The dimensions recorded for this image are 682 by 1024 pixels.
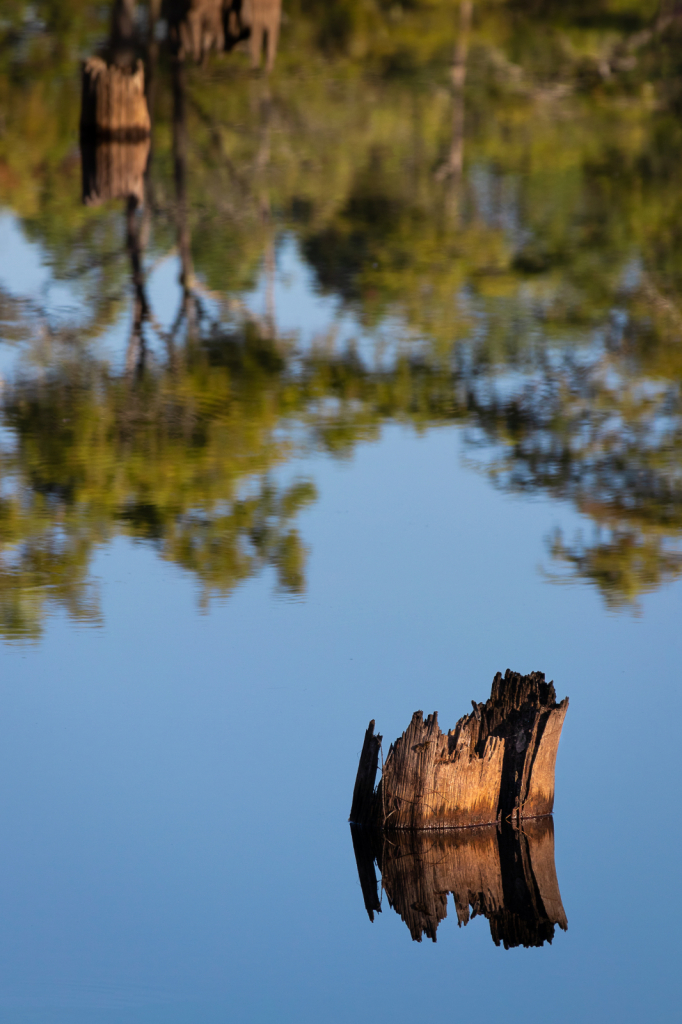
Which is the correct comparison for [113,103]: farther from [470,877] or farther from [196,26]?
[470,877]

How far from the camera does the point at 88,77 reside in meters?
14.9

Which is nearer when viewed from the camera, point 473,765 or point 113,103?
point 473,765

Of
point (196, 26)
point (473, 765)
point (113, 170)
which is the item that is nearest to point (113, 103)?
point (113, 170)

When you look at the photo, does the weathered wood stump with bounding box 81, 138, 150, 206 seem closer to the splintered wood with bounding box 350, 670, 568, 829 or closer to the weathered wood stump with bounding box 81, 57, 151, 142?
the weathered wood stump with bounding box 81, 57, 151, 142

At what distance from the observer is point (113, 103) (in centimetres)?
1576

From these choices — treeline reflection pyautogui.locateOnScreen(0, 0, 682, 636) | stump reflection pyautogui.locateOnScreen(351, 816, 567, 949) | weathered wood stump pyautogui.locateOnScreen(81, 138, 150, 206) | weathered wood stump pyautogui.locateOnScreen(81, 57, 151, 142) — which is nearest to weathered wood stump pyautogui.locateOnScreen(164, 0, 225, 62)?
treeline reflection pyautogui.locateOnScreen(0, 0, 682, 636)

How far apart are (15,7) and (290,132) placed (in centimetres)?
899

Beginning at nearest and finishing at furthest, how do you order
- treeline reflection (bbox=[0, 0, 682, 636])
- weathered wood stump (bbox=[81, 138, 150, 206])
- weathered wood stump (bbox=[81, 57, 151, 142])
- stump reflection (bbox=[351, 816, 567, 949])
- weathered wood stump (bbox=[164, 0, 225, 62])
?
1. stump reflection (bbox=[351, 816, 567, 949])
2. treeline reflection (bbox=[0, 0, 682, 636])
3. weathered wood stump (bbox=[81, 57, 151, 142])
4. weathered wood stump (bbox=[81, 138, 150, 206])
5. weathered wood stump (bbox=[164, 0, 225, 62])

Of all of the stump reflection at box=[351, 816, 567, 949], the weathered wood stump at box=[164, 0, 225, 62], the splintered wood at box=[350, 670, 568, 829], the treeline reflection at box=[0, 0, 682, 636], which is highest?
the weathered wood stump at box=[164, 0, 225, 62]

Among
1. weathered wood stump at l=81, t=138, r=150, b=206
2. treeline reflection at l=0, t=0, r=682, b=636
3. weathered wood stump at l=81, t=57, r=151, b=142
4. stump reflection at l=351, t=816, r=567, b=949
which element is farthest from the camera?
weathered wood stump at l=81, t=138, r=150, b=206

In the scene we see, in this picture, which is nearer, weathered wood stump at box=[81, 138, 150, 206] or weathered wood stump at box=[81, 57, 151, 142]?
weathered wood stump at box=[81, 57, 151, 142]

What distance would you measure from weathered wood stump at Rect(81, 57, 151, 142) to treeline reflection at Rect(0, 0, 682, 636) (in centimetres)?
30

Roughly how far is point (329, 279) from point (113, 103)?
4.70 metres

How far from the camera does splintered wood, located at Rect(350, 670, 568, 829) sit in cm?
482
